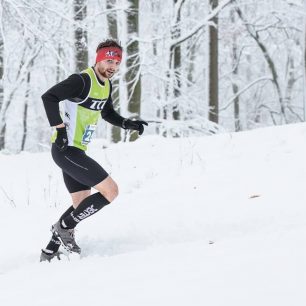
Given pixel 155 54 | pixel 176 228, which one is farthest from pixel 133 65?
pixel 176 228

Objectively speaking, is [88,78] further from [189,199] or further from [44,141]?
[44,141]

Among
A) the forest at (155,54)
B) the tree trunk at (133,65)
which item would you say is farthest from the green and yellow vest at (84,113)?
the tree trunk at (133,65)

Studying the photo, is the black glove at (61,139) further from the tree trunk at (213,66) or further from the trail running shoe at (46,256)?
the tree trunk at (213,66)

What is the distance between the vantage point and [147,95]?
703 inches

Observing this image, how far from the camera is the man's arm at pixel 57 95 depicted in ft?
12.3

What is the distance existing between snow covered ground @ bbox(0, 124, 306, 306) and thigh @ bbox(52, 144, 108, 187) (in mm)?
660

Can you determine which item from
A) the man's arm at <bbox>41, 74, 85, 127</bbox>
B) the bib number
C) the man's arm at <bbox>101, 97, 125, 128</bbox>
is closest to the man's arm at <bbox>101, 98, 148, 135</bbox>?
the man's arm at <bbox>101, 97, 125, 128</bbox>

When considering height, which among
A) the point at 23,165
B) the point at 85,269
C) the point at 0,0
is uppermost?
the point at 0,0

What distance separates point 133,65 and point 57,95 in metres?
6.60

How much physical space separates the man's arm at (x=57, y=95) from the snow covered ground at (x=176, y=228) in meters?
1.20

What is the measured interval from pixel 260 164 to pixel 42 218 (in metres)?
2.78

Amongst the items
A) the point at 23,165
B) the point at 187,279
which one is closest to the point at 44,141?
the point at 23,165

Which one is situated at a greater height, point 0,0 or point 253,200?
point 0,0

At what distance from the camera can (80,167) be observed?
3988mm
